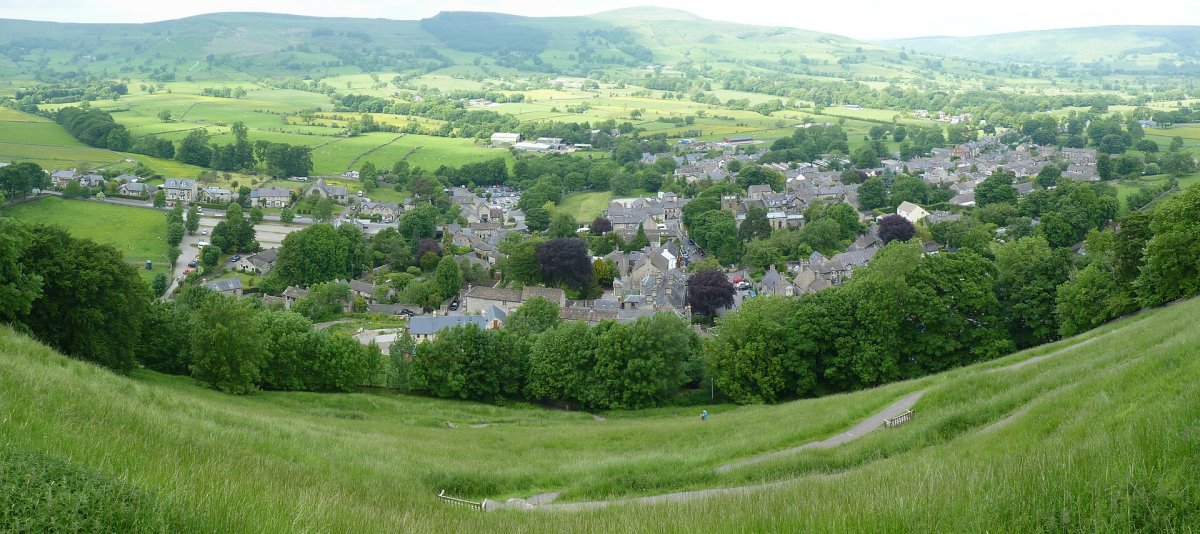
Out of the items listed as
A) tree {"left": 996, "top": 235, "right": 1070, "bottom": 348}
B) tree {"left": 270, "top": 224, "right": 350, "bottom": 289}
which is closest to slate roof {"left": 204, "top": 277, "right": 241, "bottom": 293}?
tree {"left": 270, "top": 224, "right": 350, "bottom": 289}

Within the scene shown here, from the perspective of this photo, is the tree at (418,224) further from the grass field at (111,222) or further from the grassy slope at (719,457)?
the grassy slope at (719,457)

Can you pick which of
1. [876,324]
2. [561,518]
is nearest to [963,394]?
[561,518]

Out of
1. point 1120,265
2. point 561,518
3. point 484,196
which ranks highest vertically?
point 561,518

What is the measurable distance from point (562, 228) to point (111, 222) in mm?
37340

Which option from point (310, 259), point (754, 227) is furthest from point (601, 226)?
point (310, 259)

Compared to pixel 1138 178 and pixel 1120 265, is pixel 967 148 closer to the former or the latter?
pixel 1138 178

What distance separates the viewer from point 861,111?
16900 centimetres

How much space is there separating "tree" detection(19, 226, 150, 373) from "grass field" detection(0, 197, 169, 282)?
1451 inches

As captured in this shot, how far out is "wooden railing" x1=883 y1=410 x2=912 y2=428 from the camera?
16.9 m

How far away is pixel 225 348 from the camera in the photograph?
27.1 metres

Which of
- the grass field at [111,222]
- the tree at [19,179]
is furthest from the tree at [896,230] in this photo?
the tree at [19,179]

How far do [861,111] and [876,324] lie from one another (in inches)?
5822

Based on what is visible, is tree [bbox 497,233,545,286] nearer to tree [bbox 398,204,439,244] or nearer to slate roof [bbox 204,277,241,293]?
tree [bbox 398,204,439,244]

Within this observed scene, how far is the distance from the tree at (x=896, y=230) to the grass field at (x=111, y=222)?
177ft
